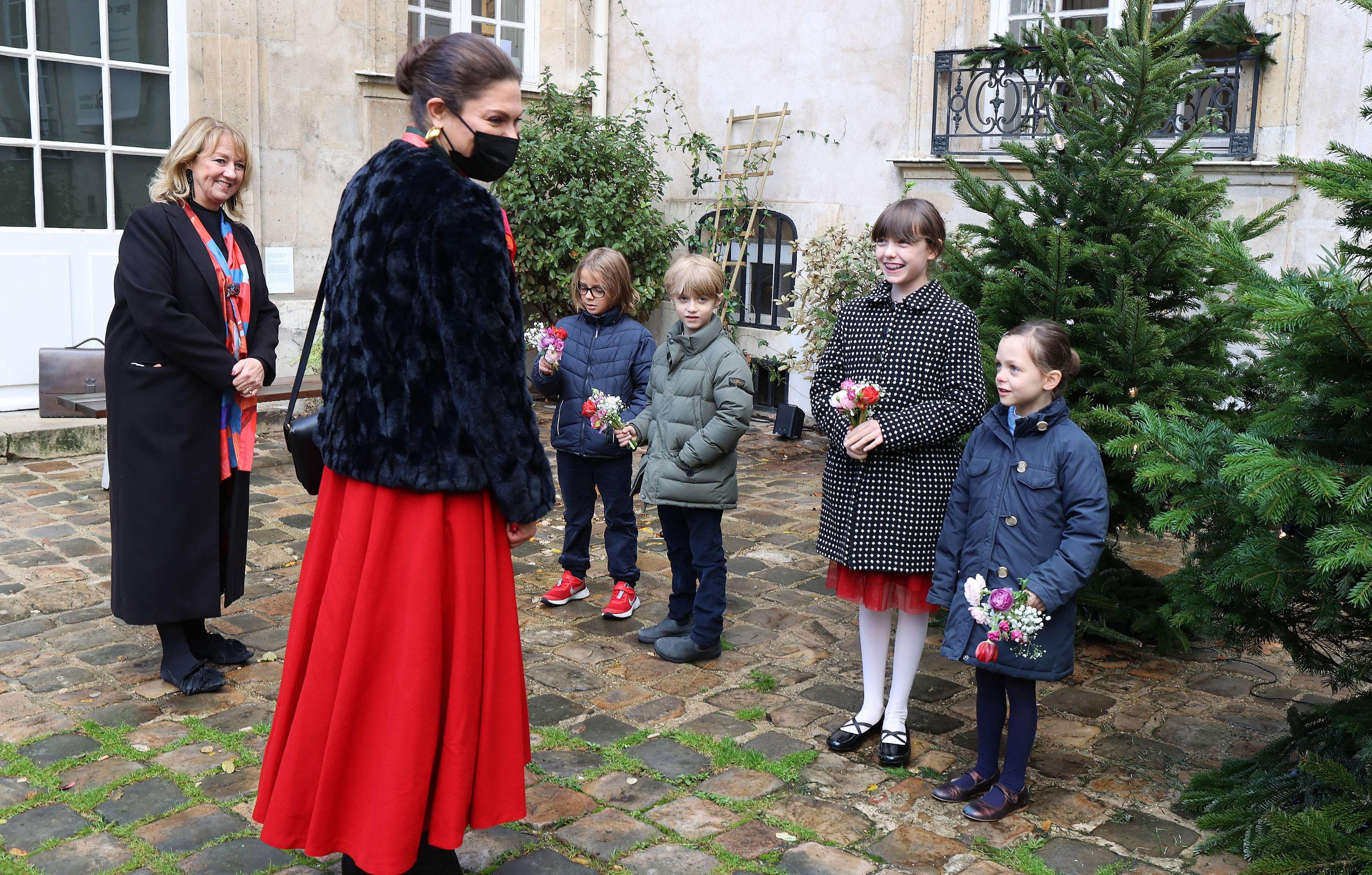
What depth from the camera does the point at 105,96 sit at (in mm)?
9375

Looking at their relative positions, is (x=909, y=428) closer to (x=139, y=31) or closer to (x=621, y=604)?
(x=621, y=604)

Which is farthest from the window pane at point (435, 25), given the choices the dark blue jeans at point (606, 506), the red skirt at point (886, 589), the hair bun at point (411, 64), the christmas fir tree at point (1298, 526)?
the christmas fir tree at point (1298, 526)

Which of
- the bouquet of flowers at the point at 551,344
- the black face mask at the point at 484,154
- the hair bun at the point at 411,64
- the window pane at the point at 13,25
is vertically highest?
the window pane at the point at 13,25

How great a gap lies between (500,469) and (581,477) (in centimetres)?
262

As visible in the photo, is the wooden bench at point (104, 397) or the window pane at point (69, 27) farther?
the window pane at point (69, 27)

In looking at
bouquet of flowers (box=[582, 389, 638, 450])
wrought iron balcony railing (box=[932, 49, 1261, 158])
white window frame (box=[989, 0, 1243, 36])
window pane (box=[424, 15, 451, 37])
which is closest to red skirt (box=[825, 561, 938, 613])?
bouquet of flowers (box=[582, 389, 638, 450])

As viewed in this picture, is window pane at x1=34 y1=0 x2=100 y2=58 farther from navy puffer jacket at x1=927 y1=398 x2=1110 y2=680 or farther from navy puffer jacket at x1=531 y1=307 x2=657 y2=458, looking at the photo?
navy puffer jacket at x1=927 y1=398 x2=1110 y2=680

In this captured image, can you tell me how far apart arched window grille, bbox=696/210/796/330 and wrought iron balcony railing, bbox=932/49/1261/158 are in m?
1.87

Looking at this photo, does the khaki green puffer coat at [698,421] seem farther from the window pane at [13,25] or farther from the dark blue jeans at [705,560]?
the window pane at [13,25]

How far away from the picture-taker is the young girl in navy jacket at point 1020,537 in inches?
140

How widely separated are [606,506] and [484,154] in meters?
2.76

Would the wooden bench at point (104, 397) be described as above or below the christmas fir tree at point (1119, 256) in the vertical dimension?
below

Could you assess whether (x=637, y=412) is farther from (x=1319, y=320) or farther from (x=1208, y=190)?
(x=1319, y=320)

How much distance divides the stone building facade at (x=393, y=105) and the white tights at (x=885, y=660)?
209 inches
